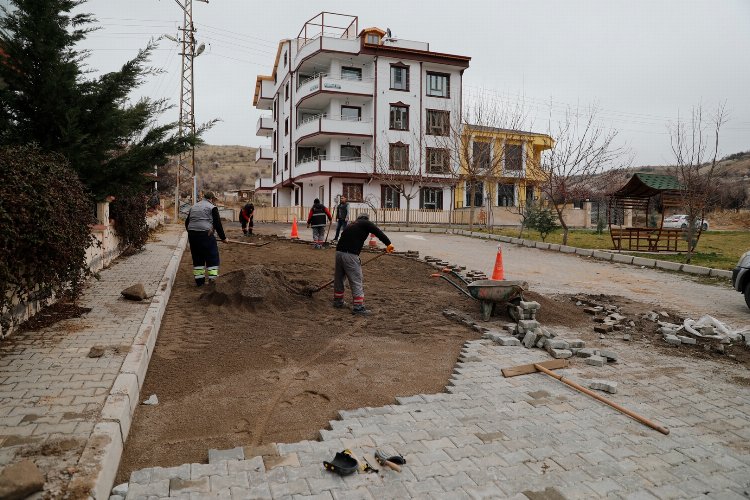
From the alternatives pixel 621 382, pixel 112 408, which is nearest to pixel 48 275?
pixel 112 408

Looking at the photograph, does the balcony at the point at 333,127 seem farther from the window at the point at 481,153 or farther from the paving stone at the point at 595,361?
the paving stone at the point at 595,361

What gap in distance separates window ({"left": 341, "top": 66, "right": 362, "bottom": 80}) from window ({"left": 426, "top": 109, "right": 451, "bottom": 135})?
5.38 metres

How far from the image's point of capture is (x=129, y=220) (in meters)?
13.2

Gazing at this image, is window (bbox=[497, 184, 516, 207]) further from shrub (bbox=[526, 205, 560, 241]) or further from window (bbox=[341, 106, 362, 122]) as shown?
shrub (bbox=[526, 205, 560, 241])

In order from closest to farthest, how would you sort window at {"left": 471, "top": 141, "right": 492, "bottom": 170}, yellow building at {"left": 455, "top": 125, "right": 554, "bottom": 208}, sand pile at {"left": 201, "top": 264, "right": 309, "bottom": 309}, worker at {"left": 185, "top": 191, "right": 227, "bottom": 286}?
1. sand pile at {"left": 201, "top": 264, "right": 309, "bottom": 309}
2. worker at {"left": 185, "top": 191, "right": 227, "bottom": 286}
3. window at {"left": 471, "top": 141, "right": 492, "bottom": 170}
4. yellow building at {"left": 455, "top": 125, "right": 554, "bottom": 208}

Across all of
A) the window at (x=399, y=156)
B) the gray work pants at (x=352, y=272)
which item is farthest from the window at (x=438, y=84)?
the gray work pants at (x=352, y=272)

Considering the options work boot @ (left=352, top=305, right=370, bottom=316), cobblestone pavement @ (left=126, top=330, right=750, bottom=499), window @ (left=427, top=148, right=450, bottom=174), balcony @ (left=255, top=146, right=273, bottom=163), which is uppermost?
balcony @ (left=255, top=146, right=273, bottom=163)

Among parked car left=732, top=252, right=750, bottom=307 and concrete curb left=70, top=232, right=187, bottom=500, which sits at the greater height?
parked car left=732, top=252, right=750, bottom=307

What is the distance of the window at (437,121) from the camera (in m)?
34.5

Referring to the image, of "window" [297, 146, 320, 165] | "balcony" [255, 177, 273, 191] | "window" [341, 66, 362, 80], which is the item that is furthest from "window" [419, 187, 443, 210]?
"balcony" [255, 177, 273, 191]

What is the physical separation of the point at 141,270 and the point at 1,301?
6.00 metres

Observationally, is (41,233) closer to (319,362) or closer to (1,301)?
(1,301)

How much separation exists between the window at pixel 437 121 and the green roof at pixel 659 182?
16464 millimetres

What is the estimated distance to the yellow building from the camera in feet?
88.1
